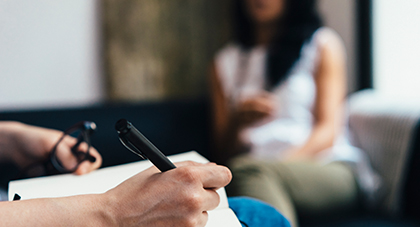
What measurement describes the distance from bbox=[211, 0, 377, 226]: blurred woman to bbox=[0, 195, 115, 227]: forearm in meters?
0.46

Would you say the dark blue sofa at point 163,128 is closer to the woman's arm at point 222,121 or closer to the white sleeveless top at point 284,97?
the woman's arm at point 222,121

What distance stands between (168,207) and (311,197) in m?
0.52

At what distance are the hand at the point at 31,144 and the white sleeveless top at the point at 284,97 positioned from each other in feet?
2.03

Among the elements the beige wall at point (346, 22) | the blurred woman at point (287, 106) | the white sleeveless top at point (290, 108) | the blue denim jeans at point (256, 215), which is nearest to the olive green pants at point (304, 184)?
the blurred woman at point (287, 106)

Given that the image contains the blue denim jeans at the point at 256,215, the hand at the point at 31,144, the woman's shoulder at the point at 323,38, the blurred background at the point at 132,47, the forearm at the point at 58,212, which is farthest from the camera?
the blurred background at the point at 132,47

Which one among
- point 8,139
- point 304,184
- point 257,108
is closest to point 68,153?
point 8,139

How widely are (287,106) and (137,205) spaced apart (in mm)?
830

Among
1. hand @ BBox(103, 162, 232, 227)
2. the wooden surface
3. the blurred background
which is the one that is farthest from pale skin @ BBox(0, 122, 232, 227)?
the wooden surface

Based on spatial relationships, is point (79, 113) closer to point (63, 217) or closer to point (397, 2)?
point (63, 217)

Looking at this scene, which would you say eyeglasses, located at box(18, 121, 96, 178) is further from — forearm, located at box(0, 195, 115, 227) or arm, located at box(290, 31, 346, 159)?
arm, located at box(290, 31, 346, 159)

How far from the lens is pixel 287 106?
40.9 inches

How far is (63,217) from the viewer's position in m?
0.27

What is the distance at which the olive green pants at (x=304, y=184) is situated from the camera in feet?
2.21

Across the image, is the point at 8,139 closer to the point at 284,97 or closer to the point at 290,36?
the point at 284,97
